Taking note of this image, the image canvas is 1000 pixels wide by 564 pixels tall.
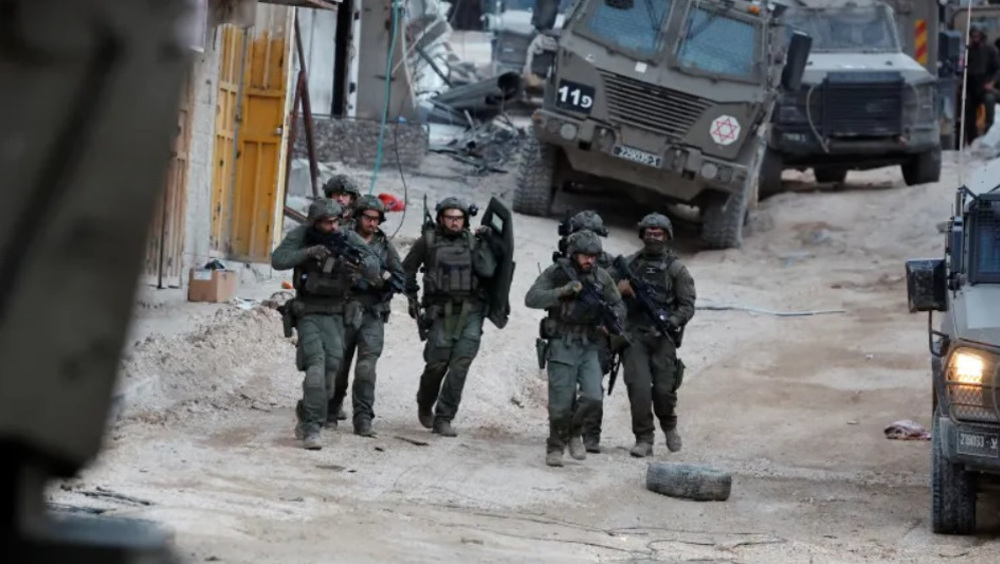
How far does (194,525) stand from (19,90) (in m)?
5.48

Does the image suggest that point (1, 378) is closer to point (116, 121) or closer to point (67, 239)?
point (67, 239)

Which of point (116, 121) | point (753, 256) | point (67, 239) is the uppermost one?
point (116, 121)

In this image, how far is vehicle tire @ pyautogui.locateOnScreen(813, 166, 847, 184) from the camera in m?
24.0

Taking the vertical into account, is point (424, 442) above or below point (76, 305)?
below

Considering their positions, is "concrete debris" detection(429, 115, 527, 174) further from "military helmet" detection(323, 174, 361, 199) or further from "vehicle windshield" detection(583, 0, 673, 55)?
"military helmet" detection(323, 174, 361, 199)

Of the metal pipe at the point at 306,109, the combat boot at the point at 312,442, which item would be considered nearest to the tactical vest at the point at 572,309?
the combat boot at the point at 312,442

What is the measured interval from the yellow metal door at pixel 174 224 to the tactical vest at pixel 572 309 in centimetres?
399

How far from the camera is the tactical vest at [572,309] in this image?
10508 millimetres

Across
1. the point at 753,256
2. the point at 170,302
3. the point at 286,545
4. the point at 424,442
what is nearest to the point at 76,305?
the point at 286,545

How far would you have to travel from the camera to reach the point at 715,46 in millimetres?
18688

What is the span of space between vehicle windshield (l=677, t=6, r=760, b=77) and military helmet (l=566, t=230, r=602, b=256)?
8290 millimetres

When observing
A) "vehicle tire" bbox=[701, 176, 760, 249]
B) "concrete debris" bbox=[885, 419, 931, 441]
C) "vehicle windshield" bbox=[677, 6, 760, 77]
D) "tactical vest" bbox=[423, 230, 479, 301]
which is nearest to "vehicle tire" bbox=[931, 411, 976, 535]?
"tactical vest" bbox=[423, 230, 479, 301]

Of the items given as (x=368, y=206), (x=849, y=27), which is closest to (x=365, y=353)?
(x=368, y=206)

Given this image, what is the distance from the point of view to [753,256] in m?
20.2
